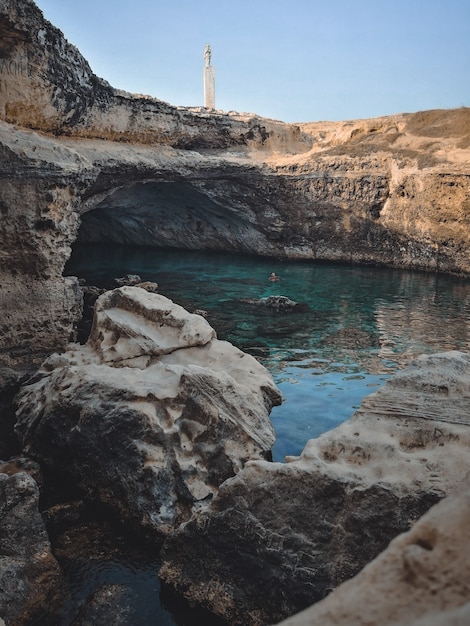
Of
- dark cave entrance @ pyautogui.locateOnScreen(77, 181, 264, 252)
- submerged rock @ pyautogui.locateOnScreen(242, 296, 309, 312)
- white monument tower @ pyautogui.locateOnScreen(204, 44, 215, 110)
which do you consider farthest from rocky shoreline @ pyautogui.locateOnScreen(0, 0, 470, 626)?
white monument tower @ pyautogui.locateOnScreen(204, 44, 215, 110)

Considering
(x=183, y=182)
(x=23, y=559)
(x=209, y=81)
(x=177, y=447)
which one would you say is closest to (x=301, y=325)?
(x=177, y=447)

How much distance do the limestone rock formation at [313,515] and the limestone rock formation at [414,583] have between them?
194 cm

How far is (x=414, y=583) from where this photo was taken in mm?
1616

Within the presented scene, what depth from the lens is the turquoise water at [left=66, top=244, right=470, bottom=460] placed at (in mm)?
8727

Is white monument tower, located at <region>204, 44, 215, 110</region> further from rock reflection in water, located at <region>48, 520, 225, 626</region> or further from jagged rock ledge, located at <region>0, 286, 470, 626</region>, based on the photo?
rock reflection in water, located at <region>48, 520, 225, 626</region>

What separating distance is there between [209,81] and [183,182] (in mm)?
17385

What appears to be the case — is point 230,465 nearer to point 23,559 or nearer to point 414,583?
point 23,559

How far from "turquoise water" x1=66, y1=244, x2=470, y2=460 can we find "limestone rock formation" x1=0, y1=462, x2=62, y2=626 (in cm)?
295

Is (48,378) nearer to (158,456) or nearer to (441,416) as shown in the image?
(158,456)

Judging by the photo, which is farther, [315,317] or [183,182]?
[183,182]

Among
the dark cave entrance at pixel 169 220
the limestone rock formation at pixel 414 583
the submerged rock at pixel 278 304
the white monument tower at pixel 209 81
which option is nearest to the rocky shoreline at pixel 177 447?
the limestone rock formation at pixel 414 583

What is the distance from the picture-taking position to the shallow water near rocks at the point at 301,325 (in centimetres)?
457

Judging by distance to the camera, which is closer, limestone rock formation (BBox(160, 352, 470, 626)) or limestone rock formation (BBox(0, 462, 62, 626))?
limestone rock formation (BBox(160, 352, 470, 626))

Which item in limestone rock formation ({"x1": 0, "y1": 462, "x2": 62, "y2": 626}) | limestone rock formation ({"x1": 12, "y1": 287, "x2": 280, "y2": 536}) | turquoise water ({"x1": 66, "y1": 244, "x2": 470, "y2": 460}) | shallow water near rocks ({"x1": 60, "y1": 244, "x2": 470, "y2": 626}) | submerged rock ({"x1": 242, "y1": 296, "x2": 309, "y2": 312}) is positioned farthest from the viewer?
submerged rock ({"x1": 242, "y1": 296, "x2": 309, "y2": 312})
